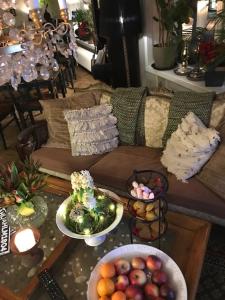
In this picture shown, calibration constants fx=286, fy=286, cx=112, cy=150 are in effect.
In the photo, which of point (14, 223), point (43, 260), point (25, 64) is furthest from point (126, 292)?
point (25, 64)

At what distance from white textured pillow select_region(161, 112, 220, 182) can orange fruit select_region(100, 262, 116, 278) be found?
90cm

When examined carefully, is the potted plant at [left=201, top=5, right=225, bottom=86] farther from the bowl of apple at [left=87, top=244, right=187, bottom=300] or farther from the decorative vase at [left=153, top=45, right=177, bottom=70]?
the bowl of apple at [left=87, top=244, right=187, bottom=300]

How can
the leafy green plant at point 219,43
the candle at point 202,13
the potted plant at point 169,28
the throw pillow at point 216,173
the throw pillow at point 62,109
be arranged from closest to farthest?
the throw pillow at point 216,173
the leafy green plant at point 219,43
the throw pillow at point 62,109
the potted plant at point 169,28
the candle at point 202,13

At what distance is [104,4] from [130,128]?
5.69 ft

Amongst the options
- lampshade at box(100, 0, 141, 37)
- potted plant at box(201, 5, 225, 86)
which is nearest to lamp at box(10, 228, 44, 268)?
potted plant at box(201, 5, 225, 86)

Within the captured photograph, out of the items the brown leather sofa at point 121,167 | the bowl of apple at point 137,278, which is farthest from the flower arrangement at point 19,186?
the brown leather sofa at point 121,167

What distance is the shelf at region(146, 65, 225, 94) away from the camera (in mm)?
2652

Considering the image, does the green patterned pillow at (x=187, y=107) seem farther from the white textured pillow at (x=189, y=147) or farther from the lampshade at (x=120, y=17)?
the lampshade at (x=120, y=17)

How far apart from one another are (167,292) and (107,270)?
0.27 metres

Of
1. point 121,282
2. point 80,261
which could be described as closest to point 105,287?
point 121,282

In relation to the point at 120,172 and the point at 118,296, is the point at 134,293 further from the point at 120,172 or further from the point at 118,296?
the point at 120,172

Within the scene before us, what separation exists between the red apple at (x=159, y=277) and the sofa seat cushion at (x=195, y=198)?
68cm

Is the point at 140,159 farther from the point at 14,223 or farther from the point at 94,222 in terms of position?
the point at 14,223

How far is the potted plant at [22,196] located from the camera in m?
1.51
